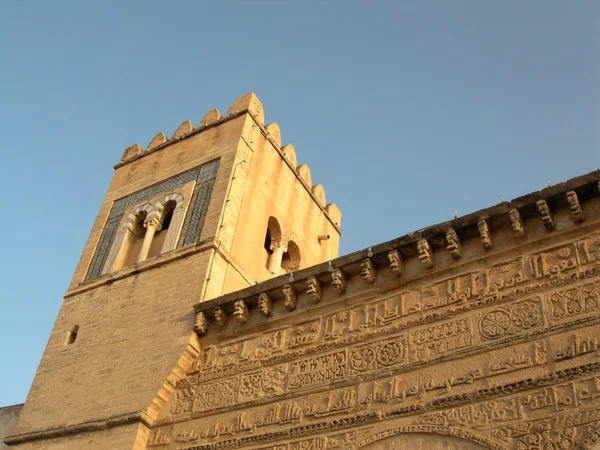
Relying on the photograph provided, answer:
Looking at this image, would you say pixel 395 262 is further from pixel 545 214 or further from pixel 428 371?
pixel 545 214

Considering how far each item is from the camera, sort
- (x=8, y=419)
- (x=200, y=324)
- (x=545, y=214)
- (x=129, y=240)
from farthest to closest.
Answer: (x=129, y=240)
(x=8, y=419)
(x=200, y=324)
(x=545, y=214)

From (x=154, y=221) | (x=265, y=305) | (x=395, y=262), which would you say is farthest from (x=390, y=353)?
(x=154, y=221)

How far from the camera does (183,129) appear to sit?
10.3 metres

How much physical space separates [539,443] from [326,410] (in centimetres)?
177

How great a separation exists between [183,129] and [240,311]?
13.7 ft

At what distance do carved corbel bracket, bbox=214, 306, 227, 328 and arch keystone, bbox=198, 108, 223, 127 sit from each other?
364 cm

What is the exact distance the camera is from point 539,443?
14.9ft

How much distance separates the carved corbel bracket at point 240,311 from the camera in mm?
6930

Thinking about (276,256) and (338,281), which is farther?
(276,256)

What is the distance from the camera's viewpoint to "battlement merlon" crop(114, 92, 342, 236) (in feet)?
32.1

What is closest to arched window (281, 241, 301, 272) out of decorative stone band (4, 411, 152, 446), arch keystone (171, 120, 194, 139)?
arch keystone (171, 120, 194, 139)

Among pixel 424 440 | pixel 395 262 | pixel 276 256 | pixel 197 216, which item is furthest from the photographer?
pixel 276 256

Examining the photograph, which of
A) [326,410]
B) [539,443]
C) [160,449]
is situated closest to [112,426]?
A: [160,449]

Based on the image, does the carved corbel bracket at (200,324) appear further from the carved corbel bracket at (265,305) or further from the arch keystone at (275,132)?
the arch keystone at (275,132)
